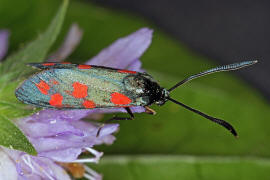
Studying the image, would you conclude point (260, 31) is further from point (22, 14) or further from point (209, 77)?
point (22, 14)

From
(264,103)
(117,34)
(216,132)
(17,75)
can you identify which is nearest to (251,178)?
(216,132)

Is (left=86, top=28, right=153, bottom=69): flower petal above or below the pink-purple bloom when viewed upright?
above

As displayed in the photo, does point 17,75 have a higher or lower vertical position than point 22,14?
lower

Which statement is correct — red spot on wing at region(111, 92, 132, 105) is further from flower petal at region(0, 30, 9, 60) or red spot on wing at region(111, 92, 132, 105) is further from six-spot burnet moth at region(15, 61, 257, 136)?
flower petal at region(0, 30, 9, 60)

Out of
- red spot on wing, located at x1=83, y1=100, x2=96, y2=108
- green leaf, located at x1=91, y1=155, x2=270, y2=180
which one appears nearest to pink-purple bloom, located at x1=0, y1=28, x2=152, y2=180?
red spot on wing, located at x1=83, y1=100, x2=96, y2=108

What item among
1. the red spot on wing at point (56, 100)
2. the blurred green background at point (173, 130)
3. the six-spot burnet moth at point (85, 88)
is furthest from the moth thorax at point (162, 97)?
the blurred green background at point (173, 130)

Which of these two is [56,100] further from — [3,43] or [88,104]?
[3,43]
